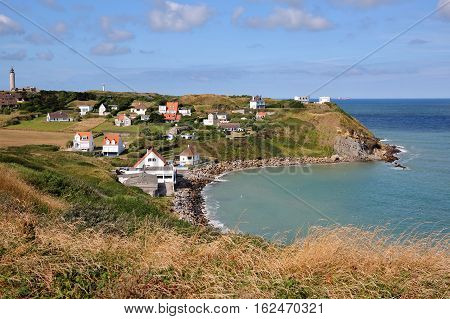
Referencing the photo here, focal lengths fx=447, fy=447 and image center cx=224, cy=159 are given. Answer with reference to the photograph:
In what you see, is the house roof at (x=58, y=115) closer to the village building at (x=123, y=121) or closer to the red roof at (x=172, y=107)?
the village building at (x=123, y=121)

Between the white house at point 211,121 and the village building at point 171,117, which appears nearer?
the white house at point 211,121

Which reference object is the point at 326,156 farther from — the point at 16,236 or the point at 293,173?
the point at 16,236

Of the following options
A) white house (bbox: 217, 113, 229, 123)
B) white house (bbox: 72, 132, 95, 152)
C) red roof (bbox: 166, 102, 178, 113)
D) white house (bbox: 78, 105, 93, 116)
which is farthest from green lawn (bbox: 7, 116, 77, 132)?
white house (bbox: 217, 113, 229, 123)

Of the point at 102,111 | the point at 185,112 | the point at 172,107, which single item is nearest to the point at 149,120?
the point at 172,107

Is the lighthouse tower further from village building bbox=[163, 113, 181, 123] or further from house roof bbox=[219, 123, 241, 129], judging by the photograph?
house roof bbox=[219, 123, 241, 129]

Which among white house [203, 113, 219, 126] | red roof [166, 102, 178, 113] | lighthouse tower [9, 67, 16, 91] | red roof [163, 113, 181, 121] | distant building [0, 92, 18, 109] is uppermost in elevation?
lighthouse tower [9, 67, 16, 91]

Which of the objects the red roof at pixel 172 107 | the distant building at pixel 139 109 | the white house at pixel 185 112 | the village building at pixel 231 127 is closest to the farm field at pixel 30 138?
the distant building at pixel 139 109
